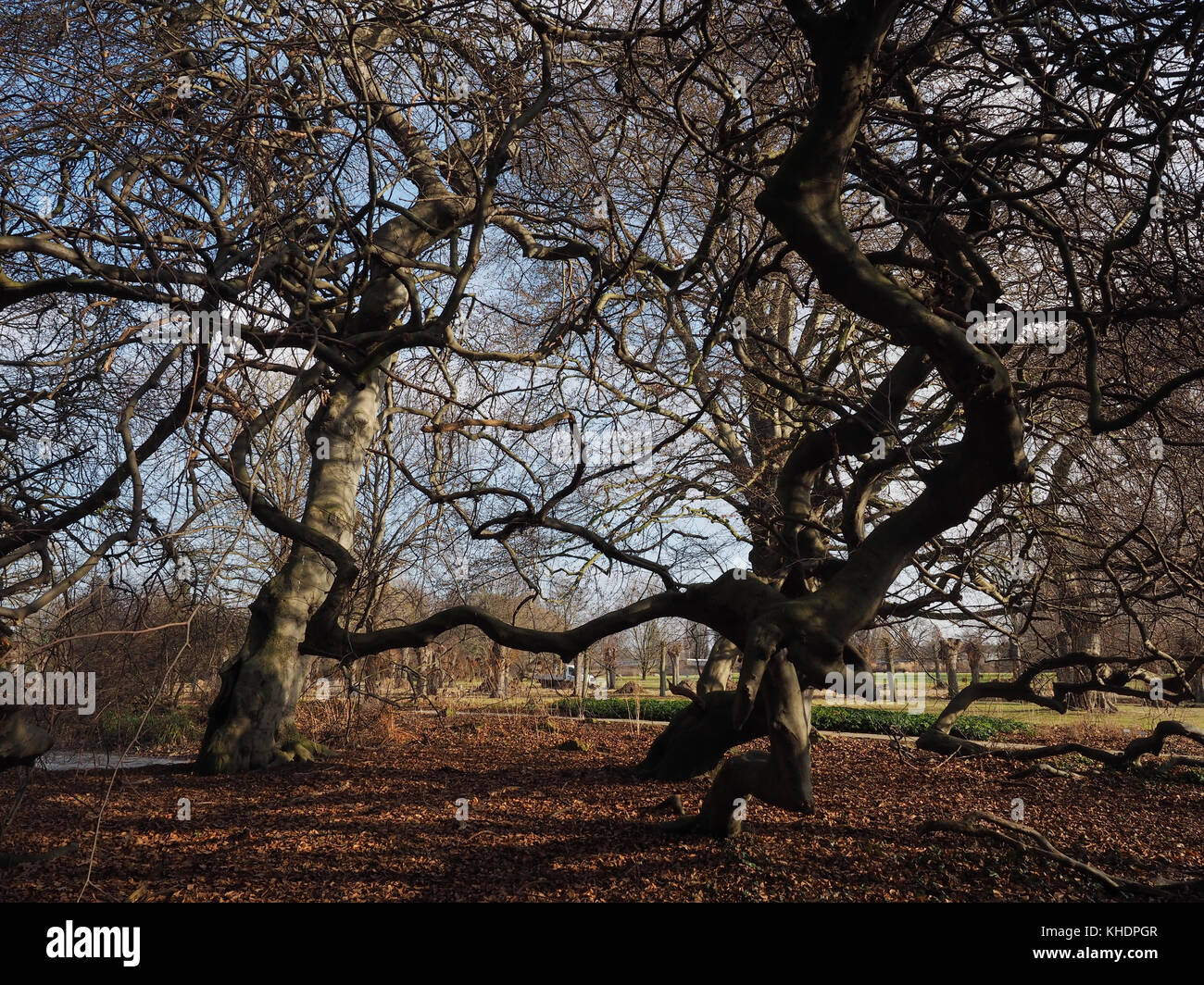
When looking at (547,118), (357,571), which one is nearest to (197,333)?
(357,571)

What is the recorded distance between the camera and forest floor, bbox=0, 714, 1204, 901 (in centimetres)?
Answer: 456

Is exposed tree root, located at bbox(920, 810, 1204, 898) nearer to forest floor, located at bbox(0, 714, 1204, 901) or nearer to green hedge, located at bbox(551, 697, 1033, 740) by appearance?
forest floor, located at bbox(0, 714, 1204, 901)

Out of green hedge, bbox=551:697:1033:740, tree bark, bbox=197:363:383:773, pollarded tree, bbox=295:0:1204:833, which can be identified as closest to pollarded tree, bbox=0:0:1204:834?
pollarded tree, bbox=295:0:1204:833

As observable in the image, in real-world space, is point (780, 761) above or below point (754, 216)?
below

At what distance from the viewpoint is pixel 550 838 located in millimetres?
5680

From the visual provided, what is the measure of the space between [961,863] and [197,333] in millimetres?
5103

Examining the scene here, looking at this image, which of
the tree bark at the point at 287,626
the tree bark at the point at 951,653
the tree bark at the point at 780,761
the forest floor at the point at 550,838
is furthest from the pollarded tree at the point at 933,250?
the tree bark at the point at 951,653

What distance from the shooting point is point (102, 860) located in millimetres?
5086

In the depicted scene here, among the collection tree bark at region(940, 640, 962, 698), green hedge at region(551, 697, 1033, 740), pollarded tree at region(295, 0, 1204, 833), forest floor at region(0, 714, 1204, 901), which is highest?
pollarded tree at region(295, 0, 1204, 833)

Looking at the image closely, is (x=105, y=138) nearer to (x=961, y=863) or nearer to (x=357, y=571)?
(x=357, y=571)

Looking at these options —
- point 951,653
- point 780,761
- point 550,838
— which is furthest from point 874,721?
point 780,761

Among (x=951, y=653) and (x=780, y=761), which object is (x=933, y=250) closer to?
(x=780, y=761)

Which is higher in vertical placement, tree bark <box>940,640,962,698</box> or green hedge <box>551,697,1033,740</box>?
tree bark <box>940,640,962,698</box>

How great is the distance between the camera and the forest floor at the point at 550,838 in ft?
15.0
